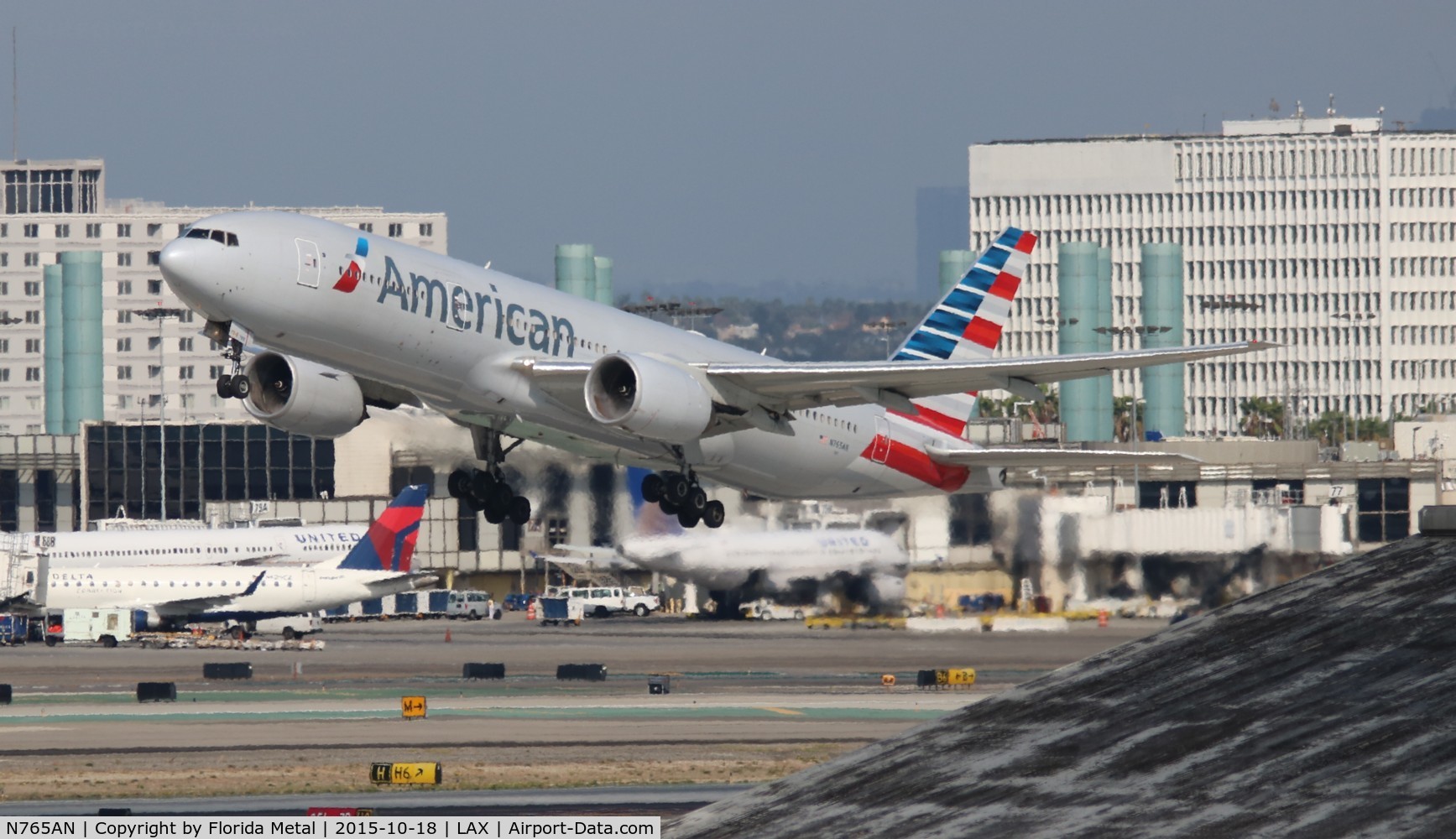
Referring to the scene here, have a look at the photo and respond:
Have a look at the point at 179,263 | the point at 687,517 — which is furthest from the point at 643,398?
the point at 179,263

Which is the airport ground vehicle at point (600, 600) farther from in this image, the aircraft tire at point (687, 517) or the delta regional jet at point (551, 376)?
the aircraft tire at point (687, 517)

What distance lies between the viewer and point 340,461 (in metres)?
114

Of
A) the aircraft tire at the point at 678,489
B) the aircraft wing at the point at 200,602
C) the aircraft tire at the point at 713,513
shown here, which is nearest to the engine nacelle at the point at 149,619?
the aircraft wing at the point at 200,602

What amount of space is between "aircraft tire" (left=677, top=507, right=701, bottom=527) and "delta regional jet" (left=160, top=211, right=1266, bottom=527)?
0.06 m

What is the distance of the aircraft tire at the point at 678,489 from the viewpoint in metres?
44.9

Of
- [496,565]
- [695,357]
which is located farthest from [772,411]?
[496,565]

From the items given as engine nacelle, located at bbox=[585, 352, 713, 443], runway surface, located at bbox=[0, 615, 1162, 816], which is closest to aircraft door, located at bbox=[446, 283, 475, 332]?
engine nacelle, located at bbox=[585, 352, 713, 443]

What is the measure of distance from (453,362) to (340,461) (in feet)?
250

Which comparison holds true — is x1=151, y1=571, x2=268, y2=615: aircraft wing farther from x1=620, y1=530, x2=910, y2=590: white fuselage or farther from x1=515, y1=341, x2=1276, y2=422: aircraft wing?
x1=515, y1=341, x2=1276, y2=422: aircraft wing

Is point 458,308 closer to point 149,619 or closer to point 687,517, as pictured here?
point 687,517

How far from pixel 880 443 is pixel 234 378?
1650 cm

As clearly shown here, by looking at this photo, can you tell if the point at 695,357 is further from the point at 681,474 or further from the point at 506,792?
the point at 506,792

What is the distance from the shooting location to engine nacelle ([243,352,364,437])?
42656 millimetres

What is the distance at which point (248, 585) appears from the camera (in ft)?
276
